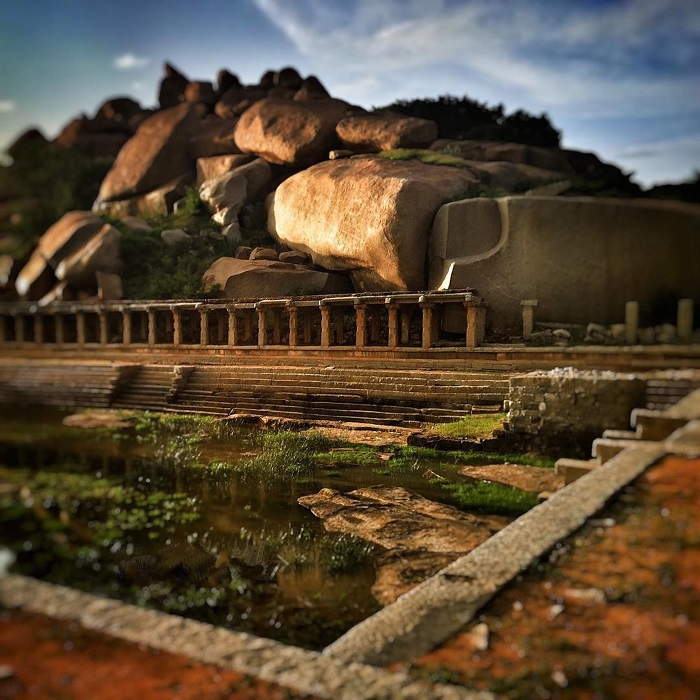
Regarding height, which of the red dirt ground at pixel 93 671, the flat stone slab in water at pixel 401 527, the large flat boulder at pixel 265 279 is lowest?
the flat stone slab in water at pixel 401 527

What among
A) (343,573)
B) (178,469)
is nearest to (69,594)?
(343,573)

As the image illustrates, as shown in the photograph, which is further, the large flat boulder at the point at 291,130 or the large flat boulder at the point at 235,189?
the large flat boulder at the point at 291,130

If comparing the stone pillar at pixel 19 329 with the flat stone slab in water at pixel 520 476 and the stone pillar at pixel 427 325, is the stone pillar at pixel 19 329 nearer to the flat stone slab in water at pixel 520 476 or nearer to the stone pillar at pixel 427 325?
the flat stone slab in water at pixel 520 476

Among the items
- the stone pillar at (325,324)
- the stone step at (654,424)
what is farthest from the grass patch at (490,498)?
the stone pillar at (325,324)

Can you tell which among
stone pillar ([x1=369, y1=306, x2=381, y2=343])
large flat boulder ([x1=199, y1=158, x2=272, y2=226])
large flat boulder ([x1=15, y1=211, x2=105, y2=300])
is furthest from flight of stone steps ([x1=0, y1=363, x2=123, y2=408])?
large flat boulder ([x1=199, y1=158, x2=272, y2=226])

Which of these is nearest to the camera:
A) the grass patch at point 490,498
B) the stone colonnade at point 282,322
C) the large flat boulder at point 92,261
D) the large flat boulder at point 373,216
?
the grass patch at point 490,498

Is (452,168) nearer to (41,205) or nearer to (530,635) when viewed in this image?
(41,205)

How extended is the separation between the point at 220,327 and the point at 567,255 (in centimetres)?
882

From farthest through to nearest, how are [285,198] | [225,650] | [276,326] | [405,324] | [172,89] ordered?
[172,89] < [285,198] < [276,326] < [405,324] < [225,650]

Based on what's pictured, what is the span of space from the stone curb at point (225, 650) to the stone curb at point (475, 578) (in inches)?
12.8

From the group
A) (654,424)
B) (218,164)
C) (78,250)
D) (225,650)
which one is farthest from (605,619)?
(218,164)

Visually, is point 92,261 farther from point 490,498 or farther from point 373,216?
point 490,498

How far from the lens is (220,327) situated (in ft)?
45.9

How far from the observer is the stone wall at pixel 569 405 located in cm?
657
